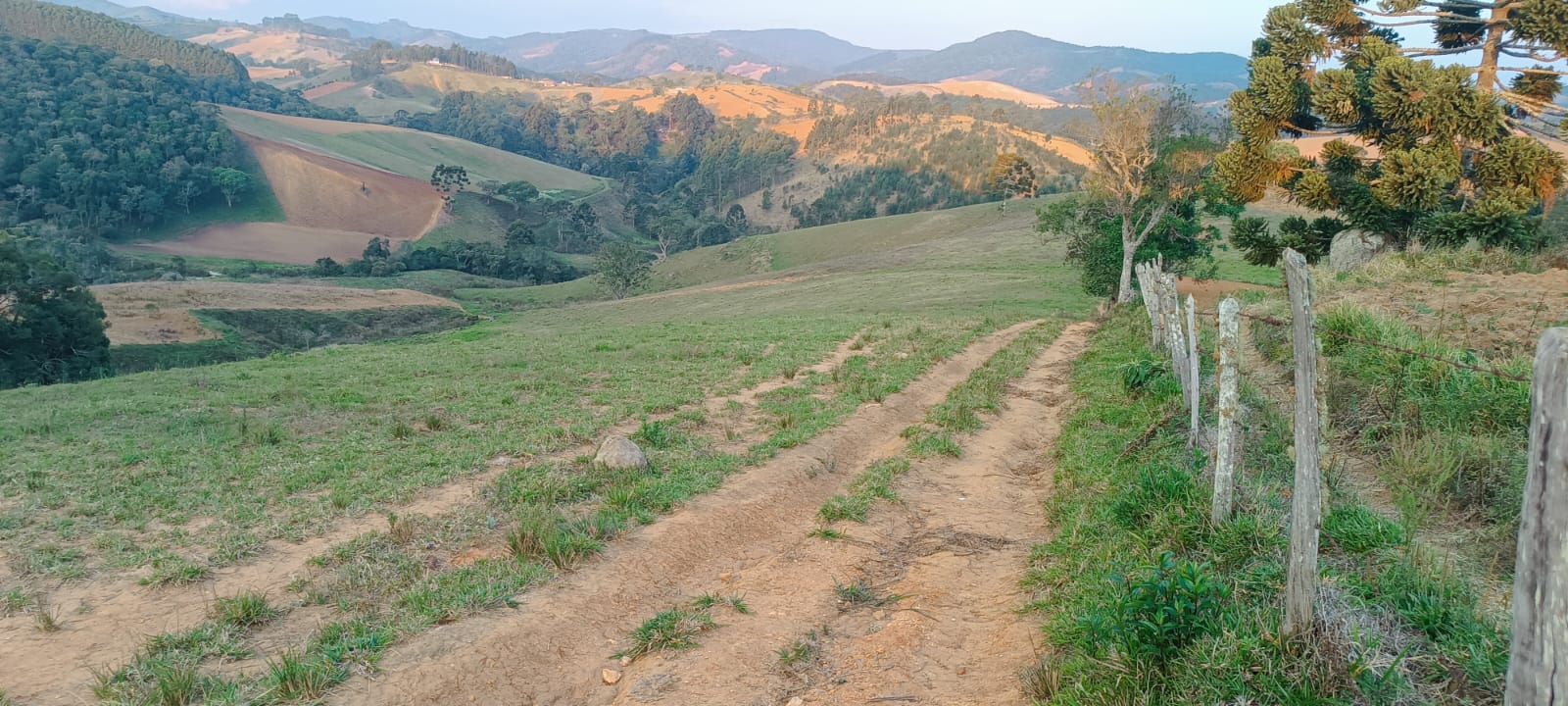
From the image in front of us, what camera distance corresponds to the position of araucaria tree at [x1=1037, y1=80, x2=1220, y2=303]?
29.0 m

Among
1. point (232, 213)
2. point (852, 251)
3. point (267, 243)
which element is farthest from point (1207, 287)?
point (232, 213)

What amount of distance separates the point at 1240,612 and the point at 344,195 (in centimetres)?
12353

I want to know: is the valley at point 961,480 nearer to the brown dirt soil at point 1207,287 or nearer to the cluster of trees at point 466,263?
the brown dirt soil at point 1207,287

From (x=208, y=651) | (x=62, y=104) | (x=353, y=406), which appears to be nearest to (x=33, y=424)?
(x=353, y=406)

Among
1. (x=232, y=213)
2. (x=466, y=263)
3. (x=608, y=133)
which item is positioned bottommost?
(x=466, y=263)

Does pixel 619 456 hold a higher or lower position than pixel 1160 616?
lower

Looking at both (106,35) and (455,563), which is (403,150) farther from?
(455,563)

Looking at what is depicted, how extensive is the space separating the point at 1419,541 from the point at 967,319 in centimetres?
2113

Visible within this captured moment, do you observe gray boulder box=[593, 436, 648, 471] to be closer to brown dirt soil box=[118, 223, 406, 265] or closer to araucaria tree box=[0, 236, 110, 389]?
araucaria tree box=[0, 236, 110, 389]

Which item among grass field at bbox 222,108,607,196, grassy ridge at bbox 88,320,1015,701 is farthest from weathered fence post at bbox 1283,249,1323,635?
grass field at bbox 222,108,607,196

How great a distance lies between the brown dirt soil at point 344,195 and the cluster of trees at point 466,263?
524 inches

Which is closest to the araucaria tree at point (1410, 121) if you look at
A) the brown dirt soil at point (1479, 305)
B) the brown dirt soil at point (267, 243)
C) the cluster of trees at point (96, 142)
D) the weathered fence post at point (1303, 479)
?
the brown dirt soil at point (1479, 305)

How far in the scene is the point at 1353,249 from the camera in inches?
868

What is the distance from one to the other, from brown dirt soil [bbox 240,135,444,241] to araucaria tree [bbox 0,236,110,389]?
2731 inches
